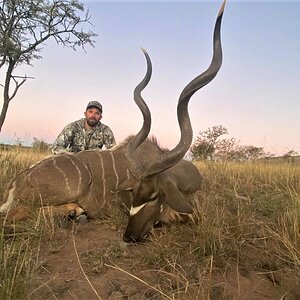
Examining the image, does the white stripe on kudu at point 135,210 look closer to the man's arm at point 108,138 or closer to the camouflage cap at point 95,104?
the man's arm at point 108,138

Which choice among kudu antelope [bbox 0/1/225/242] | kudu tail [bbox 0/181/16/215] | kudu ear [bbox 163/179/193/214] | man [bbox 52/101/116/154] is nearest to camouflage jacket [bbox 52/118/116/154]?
man [bbox 52/101/116/154]

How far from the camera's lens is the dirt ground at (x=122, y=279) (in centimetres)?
197

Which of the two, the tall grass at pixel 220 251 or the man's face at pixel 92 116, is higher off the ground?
the man's face at pixel 92 116

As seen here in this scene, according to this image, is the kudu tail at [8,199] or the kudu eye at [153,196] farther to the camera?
the kudu tail at [8,199]

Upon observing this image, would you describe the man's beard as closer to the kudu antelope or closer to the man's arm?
the man's arm

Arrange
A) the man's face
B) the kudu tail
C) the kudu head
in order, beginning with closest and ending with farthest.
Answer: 1. the kudu head
2. the kudu tail
3. the man's face

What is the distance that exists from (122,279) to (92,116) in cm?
332

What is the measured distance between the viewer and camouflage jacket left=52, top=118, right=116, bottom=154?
5.12 metres

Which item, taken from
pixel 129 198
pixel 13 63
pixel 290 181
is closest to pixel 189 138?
pixel 129 198

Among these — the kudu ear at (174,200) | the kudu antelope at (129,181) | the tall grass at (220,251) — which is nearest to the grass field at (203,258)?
the tall grass at (220,251)

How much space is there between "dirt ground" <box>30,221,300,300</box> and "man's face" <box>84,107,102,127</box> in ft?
8.60

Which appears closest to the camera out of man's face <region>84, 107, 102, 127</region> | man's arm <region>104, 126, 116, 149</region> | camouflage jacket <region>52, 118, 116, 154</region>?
camouflage jacket <region>52, 118, 116, 154</region>

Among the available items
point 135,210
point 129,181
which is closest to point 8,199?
point 129,181

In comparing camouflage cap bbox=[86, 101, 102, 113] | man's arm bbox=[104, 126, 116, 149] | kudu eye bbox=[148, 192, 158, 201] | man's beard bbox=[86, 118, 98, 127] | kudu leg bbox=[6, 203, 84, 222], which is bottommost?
kudu leg bbox=[6, 203, 84, 222]
